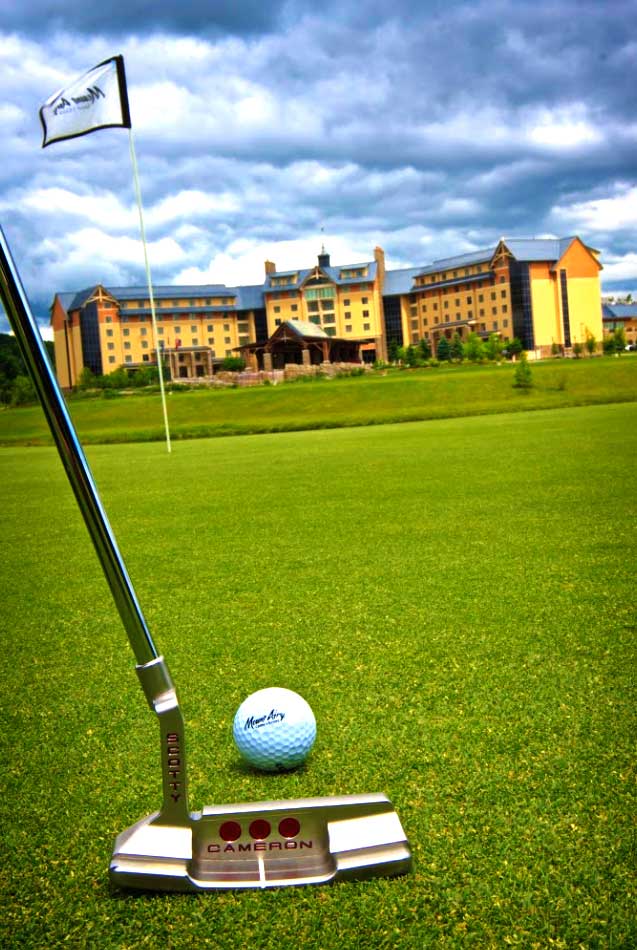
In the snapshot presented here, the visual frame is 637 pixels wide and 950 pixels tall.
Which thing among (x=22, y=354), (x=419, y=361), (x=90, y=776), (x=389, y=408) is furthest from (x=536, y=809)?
(x=419, y=361)

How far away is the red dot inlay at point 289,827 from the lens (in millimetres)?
2328

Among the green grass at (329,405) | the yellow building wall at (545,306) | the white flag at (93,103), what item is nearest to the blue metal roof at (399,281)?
the yellow building wall at (545,306)

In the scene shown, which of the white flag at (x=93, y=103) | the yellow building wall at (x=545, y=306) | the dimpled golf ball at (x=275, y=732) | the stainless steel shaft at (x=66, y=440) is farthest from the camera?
the yellow building wall at (x=545, y=306)

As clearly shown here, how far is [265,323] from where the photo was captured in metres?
106

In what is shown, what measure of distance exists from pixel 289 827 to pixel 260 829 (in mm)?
83

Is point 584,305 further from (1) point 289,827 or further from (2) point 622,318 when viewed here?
(1) point 289,827

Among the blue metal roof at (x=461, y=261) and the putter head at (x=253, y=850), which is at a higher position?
the blue metal roof at (x=461, y=261)

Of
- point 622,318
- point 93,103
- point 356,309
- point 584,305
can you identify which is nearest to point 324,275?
point 356,309

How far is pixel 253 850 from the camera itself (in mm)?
2334

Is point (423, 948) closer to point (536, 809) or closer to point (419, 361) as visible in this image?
point (536, 809)

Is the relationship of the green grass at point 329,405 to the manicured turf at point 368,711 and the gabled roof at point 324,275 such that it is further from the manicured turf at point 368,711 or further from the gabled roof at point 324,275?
the gabled roof at point 324,275

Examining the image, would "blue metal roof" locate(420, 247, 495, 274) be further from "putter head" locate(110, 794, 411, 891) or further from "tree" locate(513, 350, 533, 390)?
"putter head" locate(110, 794, 411, 891)

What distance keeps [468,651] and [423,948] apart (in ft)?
8.00

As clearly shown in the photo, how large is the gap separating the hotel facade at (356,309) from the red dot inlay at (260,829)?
87462mm
